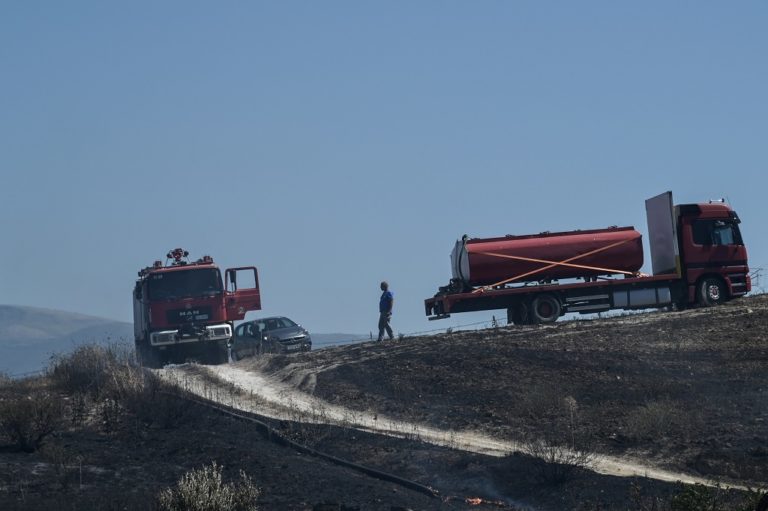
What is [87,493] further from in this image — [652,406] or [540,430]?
[652,406]

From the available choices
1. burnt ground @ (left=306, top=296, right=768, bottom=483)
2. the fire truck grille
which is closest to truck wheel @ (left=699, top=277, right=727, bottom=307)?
burnt ground @ (left=306, top=296, right=768, bottom=483)

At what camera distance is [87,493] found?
14.3 meters

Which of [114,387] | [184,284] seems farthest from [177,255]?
[114,387]

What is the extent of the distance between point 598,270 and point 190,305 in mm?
12403

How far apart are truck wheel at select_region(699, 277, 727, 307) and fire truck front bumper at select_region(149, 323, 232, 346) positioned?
1445 cm

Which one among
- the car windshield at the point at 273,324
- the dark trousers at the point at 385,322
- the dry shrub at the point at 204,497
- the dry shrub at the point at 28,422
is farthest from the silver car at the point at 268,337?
the dry shrub at the point at 204,497

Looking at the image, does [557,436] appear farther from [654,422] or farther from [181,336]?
[181,336]

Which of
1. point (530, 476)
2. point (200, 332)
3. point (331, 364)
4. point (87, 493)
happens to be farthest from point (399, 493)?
point (200, 332)

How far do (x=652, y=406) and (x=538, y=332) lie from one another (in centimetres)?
964

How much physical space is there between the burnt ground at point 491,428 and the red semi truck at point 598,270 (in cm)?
294

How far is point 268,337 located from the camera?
130ft

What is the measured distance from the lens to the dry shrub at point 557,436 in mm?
15938

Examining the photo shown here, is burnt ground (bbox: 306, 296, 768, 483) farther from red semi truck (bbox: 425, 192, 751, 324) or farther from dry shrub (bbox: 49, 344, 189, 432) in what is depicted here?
dry shrub (bbox: 49, 344, 189, 432)

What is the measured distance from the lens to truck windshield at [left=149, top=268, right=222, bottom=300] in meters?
35.5
